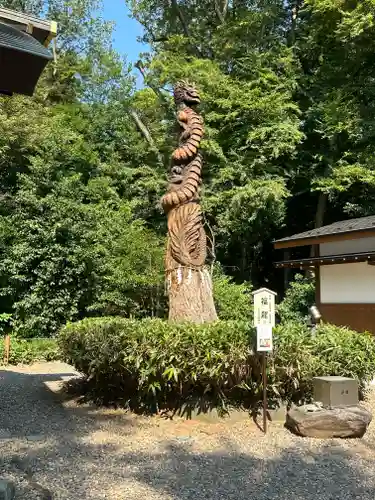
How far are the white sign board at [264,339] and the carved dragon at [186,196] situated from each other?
6.11ft

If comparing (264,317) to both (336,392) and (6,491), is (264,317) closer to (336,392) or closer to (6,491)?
(336,392)

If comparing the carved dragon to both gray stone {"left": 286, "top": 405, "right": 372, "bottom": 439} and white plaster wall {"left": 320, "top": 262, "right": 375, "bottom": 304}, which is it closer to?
gray stone {"left": 286, "top": 405, "right": 372, "bottom": 439}

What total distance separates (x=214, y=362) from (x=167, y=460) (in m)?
1.43

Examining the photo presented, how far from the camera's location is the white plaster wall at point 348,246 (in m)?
12.5

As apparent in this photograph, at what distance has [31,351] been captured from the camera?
12.9 meters

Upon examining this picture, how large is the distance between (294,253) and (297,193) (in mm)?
3578

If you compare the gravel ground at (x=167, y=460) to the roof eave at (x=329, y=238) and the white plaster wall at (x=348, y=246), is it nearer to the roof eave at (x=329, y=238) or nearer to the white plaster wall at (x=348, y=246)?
the roof eave at (x=329, y=238)

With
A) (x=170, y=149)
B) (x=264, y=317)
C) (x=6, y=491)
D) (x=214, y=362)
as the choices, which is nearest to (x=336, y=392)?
(x=264, y=317)

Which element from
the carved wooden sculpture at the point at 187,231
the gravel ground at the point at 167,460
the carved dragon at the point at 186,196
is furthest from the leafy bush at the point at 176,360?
the carved dragon at the point at 186,196

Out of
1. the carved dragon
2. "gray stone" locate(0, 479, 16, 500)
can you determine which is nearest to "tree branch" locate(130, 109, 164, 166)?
the carved dragon

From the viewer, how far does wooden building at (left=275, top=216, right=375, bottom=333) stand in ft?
39.0

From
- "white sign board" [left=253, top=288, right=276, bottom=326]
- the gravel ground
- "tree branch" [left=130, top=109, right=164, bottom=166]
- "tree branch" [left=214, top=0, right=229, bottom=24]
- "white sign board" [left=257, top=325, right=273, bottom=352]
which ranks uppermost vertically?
"tree branch" [left=214, top=0, right=229, bottom=24]

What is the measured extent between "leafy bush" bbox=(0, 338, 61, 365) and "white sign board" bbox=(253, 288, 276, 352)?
776cm

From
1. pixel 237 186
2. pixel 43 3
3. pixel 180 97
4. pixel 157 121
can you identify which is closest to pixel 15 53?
pixel 180 97
